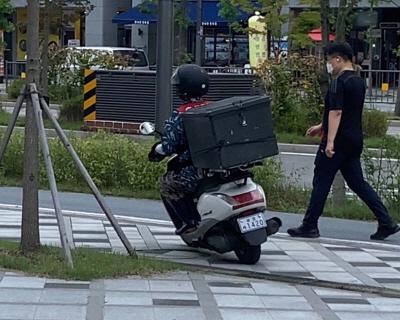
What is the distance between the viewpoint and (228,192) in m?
8.87

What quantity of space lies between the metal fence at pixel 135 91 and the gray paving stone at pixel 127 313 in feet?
51.5

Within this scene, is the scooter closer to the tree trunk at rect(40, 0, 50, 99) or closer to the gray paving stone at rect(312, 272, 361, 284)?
the gray paving stone at rect(312, 272, 361, 284)

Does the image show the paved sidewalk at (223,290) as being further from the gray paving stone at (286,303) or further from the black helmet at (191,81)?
the black helmet at (191,81)

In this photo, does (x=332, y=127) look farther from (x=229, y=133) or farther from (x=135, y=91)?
(x=135, y=91)

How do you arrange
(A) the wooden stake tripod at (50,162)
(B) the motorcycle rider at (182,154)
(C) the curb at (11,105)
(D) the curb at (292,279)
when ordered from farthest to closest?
1. (C) the curb at (11,105)
2. (B) the motorcycle rider at (182,154)
3. (A) the wooden stake tripod at (50,162)
4. (D) the curb at (292,279)

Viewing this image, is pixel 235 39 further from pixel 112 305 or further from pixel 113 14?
pixel 112 305

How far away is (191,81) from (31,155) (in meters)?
1.53

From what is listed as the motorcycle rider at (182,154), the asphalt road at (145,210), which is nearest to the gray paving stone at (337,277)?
the motorcycle rider at (182,154)

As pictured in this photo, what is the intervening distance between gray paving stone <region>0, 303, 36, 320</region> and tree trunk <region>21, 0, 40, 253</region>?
152 cm

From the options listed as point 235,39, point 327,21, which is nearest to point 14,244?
point 327,21

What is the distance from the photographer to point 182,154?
30.2ft

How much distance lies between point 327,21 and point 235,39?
3658cm

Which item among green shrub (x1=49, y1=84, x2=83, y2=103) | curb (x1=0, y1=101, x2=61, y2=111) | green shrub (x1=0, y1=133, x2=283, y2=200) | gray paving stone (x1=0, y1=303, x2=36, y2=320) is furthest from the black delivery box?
curb (x1=0, y1=101, x2=61, y2=111)

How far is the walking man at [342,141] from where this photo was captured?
10.2 meters
